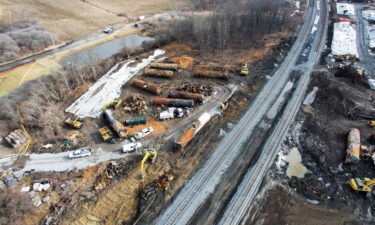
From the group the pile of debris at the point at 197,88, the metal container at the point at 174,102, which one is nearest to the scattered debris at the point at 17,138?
the metal container at the point at 174,102

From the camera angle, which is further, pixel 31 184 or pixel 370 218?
pixel 31 184

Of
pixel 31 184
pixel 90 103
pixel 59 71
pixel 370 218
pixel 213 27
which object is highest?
pixel 213 27

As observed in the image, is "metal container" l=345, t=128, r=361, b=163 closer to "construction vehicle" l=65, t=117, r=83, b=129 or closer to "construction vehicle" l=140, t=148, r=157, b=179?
"construction vehicle" l=140, t=148, r=157, b=179

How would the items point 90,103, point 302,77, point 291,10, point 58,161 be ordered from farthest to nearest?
point 291,10, point 302,77, point 90,103, point 58,161

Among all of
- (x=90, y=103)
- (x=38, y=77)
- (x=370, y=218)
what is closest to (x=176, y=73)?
(x=90, y=103)

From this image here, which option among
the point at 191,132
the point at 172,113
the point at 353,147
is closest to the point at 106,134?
the point at 172,113

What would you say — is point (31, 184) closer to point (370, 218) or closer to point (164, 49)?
point (370, 218)

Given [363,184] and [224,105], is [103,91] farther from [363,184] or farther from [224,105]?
[363,184]

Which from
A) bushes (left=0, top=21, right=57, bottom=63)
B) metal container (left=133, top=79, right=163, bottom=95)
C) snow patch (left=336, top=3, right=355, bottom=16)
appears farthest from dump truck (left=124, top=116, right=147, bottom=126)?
snow patch (left=336, top=3, right=355, bottom=16)
